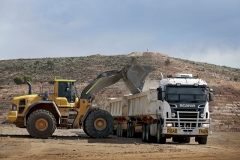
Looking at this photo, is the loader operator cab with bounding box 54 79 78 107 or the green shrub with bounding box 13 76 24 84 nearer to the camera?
the loader operator cab with bounding box 54 79 78 107

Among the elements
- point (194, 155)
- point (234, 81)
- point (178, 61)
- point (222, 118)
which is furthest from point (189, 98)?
point (178, 61)

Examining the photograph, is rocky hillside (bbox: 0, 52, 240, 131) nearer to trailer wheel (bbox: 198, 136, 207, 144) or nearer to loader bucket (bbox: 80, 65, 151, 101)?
loader bucket (bbox: 80, 65, 151, 101)

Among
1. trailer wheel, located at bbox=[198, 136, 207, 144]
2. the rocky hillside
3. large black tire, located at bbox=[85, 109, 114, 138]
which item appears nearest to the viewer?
trailer wheel, located at bbox=[198, 136, 207, 144]

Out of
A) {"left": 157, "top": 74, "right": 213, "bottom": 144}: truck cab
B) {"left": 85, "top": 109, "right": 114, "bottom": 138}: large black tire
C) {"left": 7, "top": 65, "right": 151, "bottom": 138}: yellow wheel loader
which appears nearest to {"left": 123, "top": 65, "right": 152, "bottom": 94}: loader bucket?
{"left": 7, "top": 65, "right": 151, "bottom": 138}: yellow wheel loader

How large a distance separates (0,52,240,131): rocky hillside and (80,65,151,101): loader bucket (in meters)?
30.0

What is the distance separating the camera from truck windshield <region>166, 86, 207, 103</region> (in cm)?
2483

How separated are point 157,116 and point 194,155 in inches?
295

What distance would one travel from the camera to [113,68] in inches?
3383

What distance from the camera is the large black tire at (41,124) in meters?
27.1

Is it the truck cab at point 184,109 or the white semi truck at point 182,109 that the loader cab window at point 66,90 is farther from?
the truck cab at point 184,109

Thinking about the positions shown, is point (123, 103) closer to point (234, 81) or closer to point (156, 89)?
point (156, 89)

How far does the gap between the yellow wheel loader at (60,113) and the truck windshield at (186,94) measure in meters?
4.53

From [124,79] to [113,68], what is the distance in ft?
183

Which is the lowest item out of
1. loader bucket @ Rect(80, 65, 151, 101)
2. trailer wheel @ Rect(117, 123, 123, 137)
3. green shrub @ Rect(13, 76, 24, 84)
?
trailer wheel @ Rect(117, 123, 123, 137)
